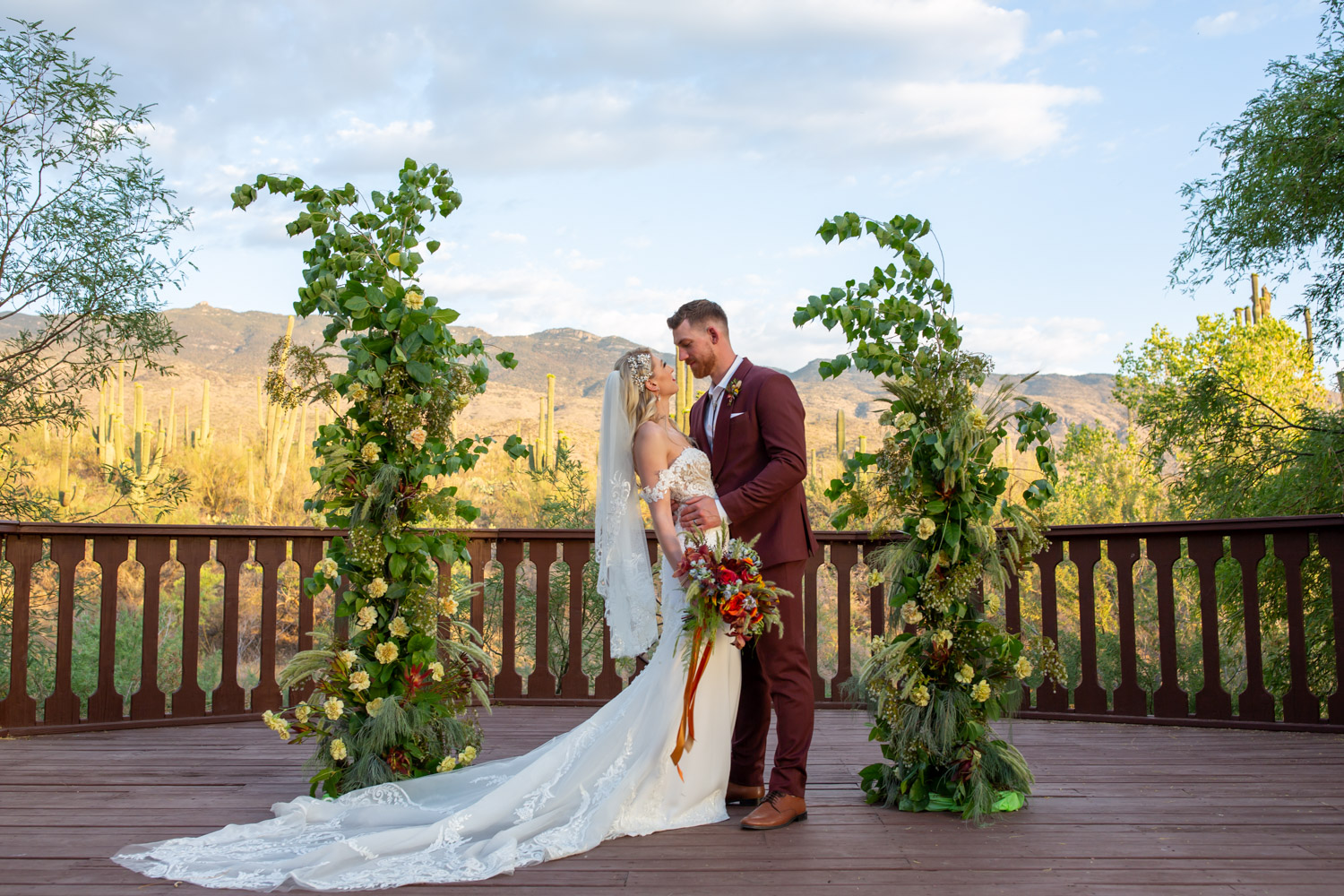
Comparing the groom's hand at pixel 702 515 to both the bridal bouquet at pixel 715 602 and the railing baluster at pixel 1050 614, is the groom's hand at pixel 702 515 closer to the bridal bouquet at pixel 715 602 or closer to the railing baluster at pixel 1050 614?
the bridal bouquet at pixel 715 602

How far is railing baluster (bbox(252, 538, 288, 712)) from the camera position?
4.74 metres

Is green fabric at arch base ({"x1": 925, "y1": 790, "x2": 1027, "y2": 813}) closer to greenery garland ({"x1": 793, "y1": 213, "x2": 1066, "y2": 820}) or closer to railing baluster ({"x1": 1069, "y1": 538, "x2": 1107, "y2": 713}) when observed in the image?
greenery garland ({"x1": 793, "y1": 213, "x2": 1066, "y2": 820})

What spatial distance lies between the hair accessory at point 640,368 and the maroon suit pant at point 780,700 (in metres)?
0.78

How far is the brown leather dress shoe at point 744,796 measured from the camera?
10.6 feet

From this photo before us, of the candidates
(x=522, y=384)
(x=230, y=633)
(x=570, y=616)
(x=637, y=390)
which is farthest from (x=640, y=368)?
(x=522, y=384)

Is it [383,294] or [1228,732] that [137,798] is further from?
[1228,732]

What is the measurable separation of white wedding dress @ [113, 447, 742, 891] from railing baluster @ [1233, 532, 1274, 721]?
2867mm

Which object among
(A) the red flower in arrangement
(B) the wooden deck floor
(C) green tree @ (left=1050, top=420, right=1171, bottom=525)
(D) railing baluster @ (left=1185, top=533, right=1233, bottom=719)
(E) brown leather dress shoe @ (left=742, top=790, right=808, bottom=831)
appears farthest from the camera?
(C) green tree @ (left=1050, top=420, right=1171, bottom=525)

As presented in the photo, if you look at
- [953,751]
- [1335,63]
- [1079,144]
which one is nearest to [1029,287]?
[1079,144]

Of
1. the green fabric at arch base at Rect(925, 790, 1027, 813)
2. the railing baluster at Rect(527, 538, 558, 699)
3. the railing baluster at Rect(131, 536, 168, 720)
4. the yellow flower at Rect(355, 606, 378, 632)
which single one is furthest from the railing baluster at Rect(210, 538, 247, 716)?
the green fabric at arch base at Rect(925, 790, 1027, 813)

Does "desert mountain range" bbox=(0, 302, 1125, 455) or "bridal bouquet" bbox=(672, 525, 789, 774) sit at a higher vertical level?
"desert mountain range" bbox=(0, 302, 1125, 455)

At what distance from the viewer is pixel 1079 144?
11.2 m

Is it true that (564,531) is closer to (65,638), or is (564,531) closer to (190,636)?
(190,636)

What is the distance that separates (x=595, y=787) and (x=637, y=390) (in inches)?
51.6
